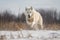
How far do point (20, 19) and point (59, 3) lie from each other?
56 cm

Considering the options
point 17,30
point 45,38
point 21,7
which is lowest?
point 45,38

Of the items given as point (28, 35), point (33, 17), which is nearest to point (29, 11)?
point (33, 17)

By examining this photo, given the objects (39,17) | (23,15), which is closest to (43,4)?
(39,17)

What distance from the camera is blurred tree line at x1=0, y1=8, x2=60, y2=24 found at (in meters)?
1.80

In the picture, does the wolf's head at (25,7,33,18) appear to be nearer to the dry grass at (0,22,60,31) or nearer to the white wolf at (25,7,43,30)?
the white wolf at (25,7,43,30)

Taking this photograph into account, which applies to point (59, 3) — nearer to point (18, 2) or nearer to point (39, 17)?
point (39, 17)

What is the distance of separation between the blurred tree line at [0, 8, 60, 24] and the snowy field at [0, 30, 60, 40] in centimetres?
15

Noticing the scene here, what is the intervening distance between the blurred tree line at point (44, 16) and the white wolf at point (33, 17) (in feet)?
0.17

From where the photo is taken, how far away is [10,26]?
70.3 inches

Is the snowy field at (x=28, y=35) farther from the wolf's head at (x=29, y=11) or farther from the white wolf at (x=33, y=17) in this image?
the wolf's head at (x=29, y=11)

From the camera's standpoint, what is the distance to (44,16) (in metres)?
1.81

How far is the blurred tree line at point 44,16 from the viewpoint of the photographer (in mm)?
1797

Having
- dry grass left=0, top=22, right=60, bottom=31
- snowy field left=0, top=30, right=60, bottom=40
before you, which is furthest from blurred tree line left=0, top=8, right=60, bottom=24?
snowy field left=0, top=30, right=60, bottom=40

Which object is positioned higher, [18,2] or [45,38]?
[18,2]
